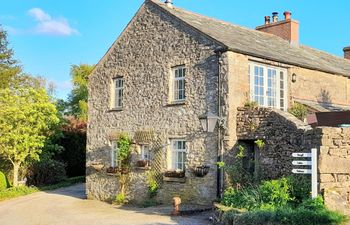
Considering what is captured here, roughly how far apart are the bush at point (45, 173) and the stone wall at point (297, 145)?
50.0ft

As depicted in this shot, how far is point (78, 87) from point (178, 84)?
1087 inches

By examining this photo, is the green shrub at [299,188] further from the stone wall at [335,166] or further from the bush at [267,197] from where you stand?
the stone wall at [335,166]

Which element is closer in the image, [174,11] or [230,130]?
[230,130]

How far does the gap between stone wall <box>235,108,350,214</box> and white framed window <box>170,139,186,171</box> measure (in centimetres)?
245

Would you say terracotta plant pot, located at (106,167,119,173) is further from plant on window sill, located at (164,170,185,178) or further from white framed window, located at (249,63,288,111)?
white framed window, located at (249,63,288,111)

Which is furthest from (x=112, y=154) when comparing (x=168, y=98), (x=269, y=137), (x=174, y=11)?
(x=269, y=137)

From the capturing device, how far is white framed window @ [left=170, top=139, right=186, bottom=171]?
17.0m

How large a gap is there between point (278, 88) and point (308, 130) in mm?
4749

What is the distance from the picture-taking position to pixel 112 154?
20.3 m

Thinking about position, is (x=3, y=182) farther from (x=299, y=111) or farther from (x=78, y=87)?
(x=78, y=87)

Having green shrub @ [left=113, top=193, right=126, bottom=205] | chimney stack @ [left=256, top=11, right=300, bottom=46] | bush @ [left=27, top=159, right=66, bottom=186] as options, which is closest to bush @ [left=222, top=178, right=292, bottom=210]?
green shrub @ [left=113, top=193, right=126, bottom=205]

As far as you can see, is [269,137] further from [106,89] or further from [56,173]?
[56,173]

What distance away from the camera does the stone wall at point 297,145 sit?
38.3 ft

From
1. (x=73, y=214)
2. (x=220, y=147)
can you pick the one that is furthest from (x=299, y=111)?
(x=73, y=214)
